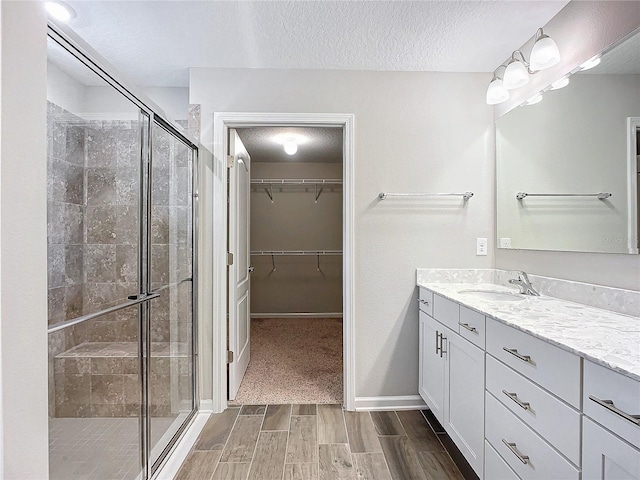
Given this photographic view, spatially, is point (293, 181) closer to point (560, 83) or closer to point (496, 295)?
point (496, 295)

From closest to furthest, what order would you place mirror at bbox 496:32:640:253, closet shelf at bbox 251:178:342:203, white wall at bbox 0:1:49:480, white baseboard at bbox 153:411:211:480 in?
white wall at bbox 0:1:49:480
mirror at bbox 496:32:640:253
white baseboard at bbox 153:411:211:480
closet shelf at bbox 251:178:342:203

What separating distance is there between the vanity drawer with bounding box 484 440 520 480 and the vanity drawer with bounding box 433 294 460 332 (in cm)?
54

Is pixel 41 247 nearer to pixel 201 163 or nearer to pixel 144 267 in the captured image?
pixel 144 267

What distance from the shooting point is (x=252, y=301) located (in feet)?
17.1

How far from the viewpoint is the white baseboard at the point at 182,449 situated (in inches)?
65.6

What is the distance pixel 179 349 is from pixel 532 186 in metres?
2.38

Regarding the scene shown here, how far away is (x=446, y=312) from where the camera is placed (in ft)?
6.20

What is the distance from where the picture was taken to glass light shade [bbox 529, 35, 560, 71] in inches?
66.1

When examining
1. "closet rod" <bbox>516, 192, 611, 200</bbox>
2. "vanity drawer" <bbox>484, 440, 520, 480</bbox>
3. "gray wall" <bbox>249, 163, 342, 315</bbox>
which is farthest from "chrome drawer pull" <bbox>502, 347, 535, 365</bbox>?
"gray wall" <bbox>249, 163, 342, 315</bbox>

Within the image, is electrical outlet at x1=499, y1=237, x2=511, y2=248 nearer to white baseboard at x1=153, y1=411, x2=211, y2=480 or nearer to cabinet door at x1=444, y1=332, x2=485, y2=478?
cabinet door at x1=444, y1=332, x2=485, y2=478

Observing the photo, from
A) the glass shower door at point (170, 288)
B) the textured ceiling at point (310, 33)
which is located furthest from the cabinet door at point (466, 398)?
the textured ceiling at point (310, 33)

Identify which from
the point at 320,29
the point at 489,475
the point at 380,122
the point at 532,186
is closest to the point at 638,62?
the point at 532,186

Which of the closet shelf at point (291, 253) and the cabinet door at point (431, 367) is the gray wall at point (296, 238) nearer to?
the closet shelf at point (291, 253)

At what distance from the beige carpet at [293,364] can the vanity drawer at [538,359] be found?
4.72 ft
